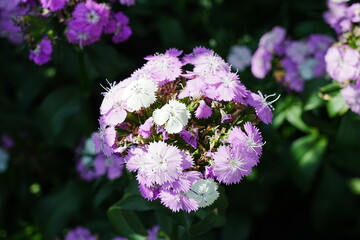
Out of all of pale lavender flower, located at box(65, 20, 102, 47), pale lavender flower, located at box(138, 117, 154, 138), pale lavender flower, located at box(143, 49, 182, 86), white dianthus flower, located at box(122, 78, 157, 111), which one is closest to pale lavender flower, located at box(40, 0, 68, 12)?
pale lavender flower, located at box(65, 20, 102, 47)

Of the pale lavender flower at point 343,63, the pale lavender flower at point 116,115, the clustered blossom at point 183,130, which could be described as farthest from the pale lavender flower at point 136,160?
the pale lavender flower at point 343,63

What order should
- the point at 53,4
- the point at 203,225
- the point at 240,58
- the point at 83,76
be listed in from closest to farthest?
the point at 203,225
the point at 53,4
the point at 83,76
the point at 240,58

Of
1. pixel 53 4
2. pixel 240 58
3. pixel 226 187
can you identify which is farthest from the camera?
pixel 226 187

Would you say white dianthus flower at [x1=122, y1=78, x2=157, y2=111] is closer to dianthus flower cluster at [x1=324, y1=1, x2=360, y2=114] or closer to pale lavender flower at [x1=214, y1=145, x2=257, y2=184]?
pale lavender flower at [x1=214, y1=145, x2=257, y2=184]

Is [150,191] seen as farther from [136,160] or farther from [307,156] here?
[307,156]

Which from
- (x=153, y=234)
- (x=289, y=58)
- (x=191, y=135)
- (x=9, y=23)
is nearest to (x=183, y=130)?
(x=191, y=135)

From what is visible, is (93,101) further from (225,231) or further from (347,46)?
(347,46)

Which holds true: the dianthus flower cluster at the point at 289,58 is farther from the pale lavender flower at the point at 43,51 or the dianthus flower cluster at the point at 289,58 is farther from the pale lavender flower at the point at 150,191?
the pale lavender flower at the point at 150,191
